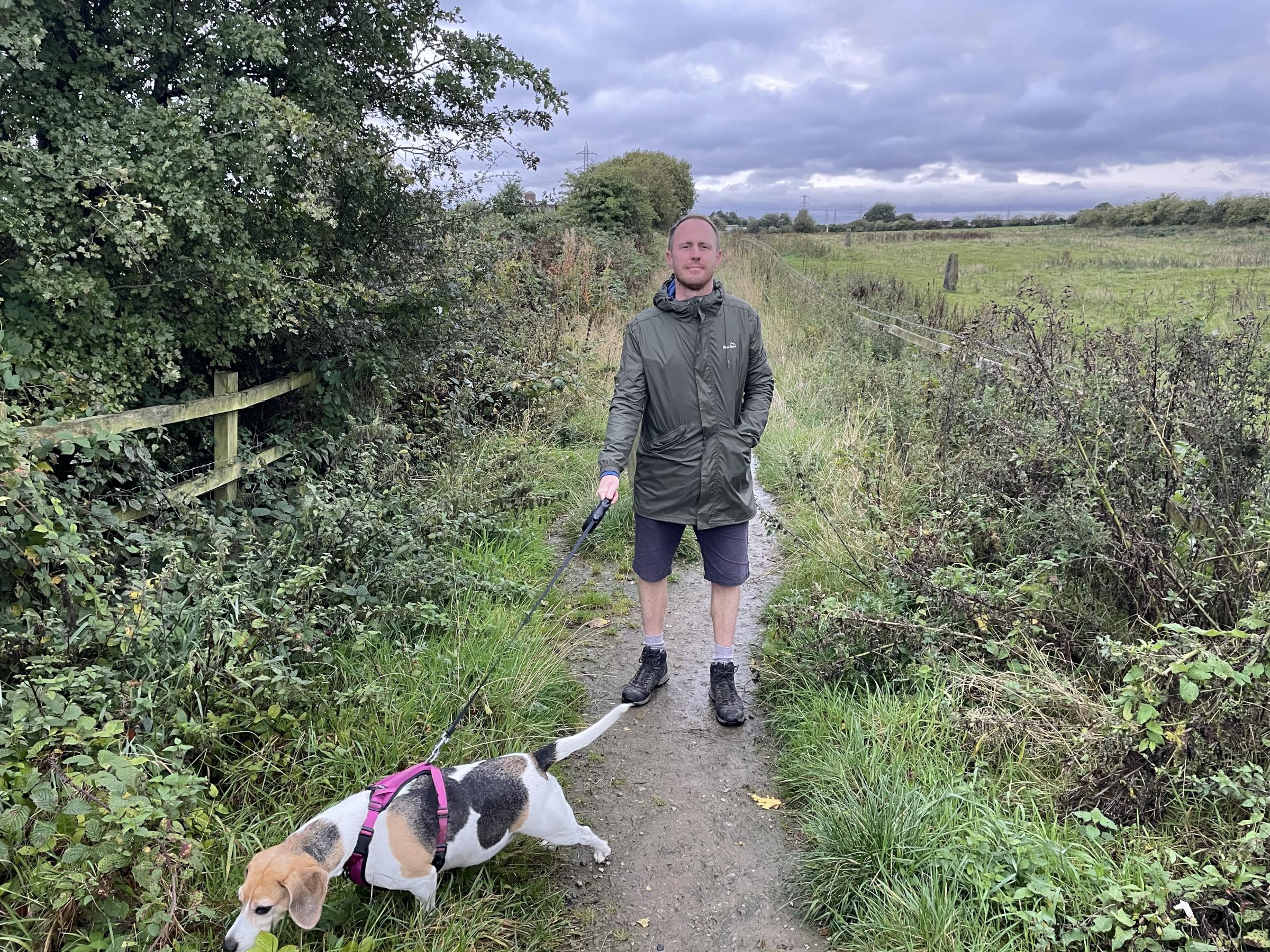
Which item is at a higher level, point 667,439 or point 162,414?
point 162,414

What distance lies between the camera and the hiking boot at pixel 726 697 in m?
3.79

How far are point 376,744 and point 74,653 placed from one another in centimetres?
112

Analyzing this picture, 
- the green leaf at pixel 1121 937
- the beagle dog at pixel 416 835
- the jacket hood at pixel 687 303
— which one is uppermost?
the jacket hood at pixel 687 303

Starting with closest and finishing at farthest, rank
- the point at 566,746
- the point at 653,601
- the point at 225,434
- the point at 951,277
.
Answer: the point at 566,746 → the point at 653,601 → the point at 225,434 → the point at 951,277

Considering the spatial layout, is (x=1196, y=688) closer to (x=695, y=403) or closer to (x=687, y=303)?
(x=695, y=403)

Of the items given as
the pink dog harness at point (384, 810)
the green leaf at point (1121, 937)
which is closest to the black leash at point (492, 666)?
the pink dog harness at point (384, 810)

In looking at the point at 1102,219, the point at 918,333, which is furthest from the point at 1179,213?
the point at 918,333

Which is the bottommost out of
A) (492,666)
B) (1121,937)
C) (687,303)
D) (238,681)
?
(1121,937)

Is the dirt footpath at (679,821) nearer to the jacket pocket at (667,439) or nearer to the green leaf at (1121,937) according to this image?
the green leaf at (1121,937)

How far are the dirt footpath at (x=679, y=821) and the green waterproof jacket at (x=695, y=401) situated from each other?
3.49 feet

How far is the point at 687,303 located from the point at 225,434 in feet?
8.98

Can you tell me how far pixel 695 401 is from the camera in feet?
11.6

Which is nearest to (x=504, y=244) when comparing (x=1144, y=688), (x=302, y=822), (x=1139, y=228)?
(x=302, y=822)

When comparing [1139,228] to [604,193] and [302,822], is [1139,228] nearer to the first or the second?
[604,193]
